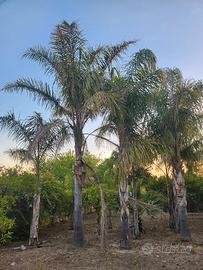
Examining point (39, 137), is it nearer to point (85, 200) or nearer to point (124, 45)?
point (124, 45)

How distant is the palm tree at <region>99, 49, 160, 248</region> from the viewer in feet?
35.9

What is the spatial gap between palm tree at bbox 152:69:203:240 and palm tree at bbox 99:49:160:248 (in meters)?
0.82

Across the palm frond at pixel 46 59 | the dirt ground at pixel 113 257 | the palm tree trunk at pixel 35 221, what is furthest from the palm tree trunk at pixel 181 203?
the palm frond at pixel 46 59

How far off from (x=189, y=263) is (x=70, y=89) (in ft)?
19.7

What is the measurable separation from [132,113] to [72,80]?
2115 mm

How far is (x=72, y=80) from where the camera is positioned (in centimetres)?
1124

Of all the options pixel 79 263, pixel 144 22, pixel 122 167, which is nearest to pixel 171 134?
pixel 122 167

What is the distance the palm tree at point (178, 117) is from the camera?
1254 cm

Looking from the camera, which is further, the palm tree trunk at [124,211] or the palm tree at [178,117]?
the palm tree at [178,117]

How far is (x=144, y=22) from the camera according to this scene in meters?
6.57

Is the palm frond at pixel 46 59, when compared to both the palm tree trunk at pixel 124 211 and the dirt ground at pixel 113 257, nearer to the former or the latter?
the palm tree trunk at pixel 124 211

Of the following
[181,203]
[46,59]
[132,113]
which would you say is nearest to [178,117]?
[132,113]

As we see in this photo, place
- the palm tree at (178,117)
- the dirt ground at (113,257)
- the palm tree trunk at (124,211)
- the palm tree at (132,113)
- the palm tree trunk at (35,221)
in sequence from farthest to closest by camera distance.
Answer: the palm tree trunk at (35,221), the palm tree at (178,117), the palm tree trunk at (124,211), the palm tree at (132,113), the dirt ground at (113,257)

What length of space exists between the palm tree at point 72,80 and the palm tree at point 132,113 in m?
0.59
